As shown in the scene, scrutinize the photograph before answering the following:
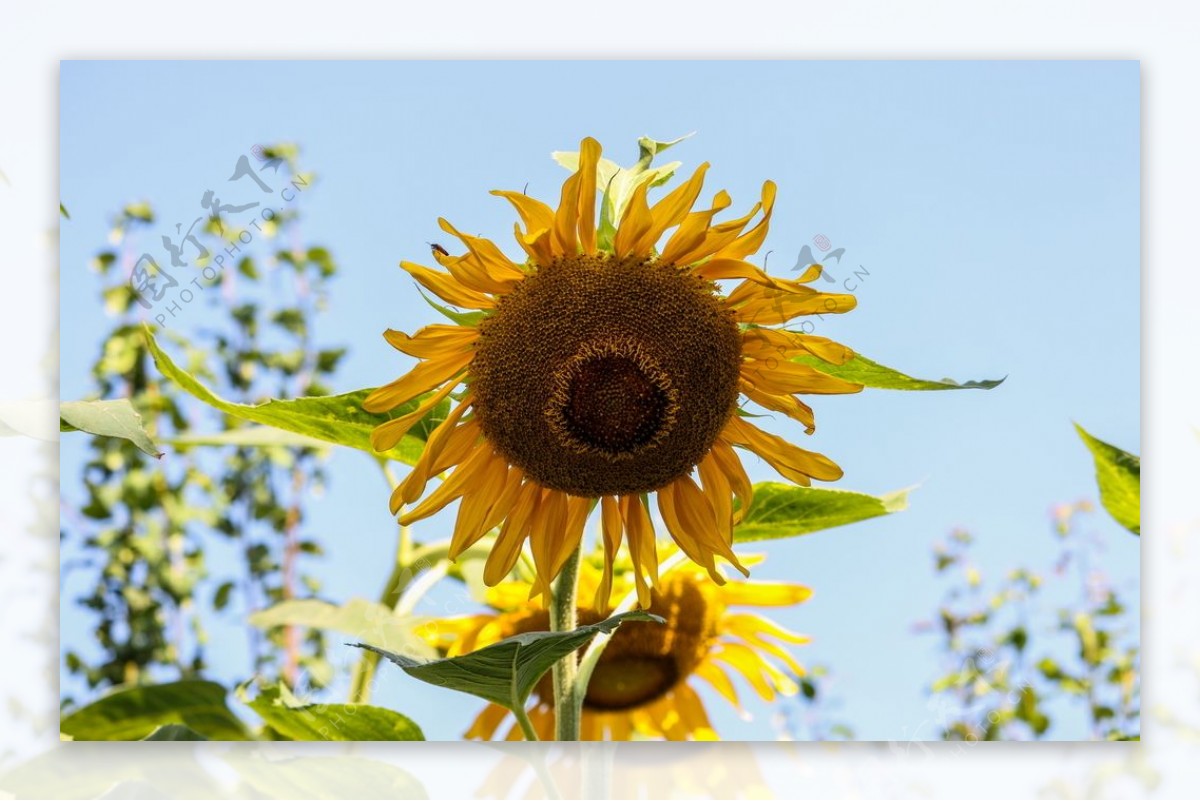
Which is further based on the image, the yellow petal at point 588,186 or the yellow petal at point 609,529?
the yellow petal at point 609,529

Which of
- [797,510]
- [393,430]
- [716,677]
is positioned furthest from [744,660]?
[393,430]

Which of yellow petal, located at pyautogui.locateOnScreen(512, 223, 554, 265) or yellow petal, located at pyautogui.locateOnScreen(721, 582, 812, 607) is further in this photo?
yellow petal, located at pyautogui.locateOnScreen(721, 582, 812, 607)

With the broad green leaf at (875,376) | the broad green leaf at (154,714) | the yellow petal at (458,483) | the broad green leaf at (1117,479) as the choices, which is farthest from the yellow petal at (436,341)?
the broad green leaf at (1117,479)

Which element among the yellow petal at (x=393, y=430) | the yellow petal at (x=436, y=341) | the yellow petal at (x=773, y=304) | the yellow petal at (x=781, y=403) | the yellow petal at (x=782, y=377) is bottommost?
the yellow petal at (x=393, y=430)

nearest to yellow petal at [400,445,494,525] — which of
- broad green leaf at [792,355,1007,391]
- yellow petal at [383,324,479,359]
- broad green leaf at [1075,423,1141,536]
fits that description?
yellow petal at [383,324,479,359]

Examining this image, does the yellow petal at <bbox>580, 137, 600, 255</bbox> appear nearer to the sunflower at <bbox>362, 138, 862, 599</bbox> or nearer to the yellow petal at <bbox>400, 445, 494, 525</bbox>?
the sunflower at <bbox>362, 138, 862, 599</bbox>

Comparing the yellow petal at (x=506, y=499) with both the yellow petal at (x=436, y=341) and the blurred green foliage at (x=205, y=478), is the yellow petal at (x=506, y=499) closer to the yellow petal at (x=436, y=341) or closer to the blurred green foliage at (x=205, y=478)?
the yellow petal at (x=436, y=341)
